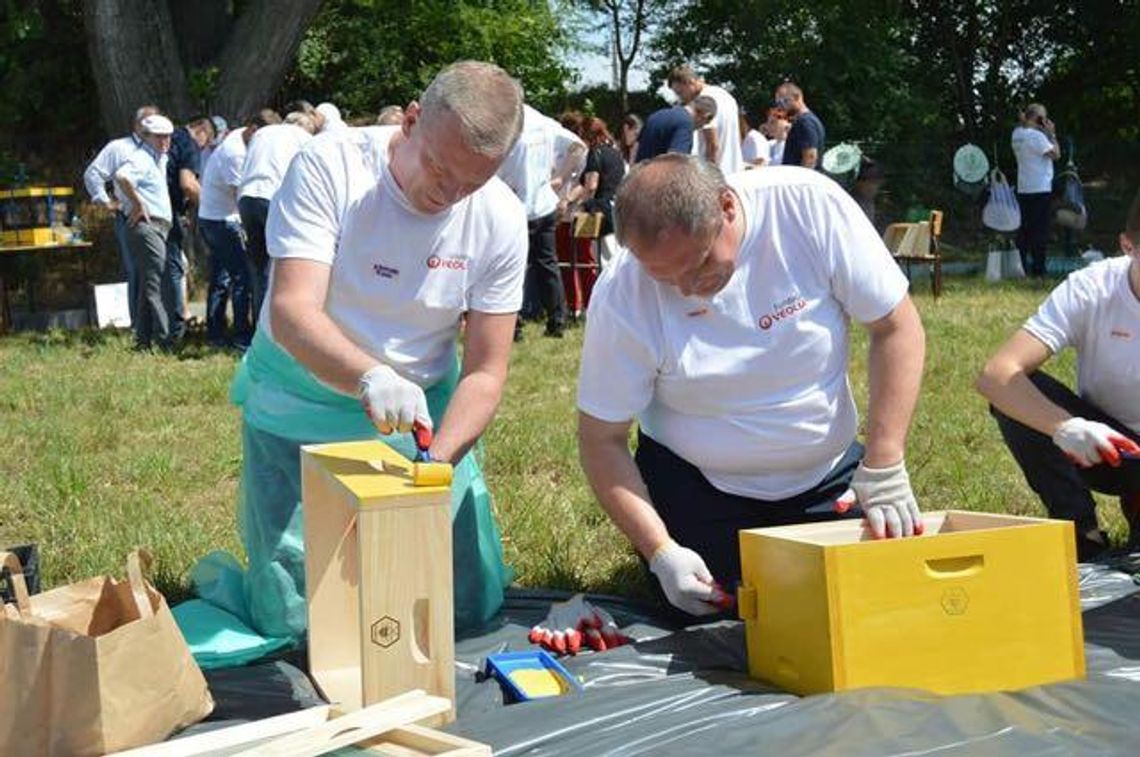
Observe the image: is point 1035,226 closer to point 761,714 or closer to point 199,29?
point 199,29

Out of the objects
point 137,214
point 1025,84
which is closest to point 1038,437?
point 137,214

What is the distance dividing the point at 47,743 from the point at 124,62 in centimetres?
1217

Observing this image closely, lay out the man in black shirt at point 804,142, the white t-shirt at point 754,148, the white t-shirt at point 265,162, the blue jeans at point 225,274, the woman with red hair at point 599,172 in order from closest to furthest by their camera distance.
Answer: the white t-shirt at point 265,162 → the blue jeans at point 225,274 → the woman with red hair at point 599,172 → the man in black shirt at point 804,142 → the white t-shirt at point 754,148

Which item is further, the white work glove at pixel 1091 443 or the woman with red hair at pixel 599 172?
the woman with red hair at pixel 599 172

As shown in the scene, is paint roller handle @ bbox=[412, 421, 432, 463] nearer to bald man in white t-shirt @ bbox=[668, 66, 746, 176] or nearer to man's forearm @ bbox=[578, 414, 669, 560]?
man's forearm @ bbox=[578, 414, 669, 560]

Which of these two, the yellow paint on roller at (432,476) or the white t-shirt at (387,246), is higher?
the white t-shirt at (387,246)

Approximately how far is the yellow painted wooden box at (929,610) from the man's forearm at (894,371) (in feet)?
1.34

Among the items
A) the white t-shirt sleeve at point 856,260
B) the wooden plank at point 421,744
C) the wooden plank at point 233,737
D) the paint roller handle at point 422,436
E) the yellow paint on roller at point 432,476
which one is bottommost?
the wooden plank at point 233,737

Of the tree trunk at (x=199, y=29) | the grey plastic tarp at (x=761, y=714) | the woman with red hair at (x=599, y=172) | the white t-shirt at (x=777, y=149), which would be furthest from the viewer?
A: the tree trunk at (x=199, y=29)

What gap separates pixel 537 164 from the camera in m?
8.98

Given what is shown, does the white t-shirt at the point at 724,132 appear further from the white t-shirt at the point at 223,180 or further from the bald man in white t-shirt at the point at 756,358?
the bald man in white t-shirt at the point at 756,358

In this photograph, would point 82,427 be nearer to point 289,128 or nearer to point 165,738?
point 289,128

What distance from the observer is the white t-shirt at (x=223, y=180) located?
9.65 meters

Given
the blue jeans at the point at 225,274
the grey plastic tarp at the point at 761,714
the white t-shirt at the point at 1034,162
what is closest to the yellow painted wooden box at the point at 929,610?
the grey plastic tarp at the point at 761,714
